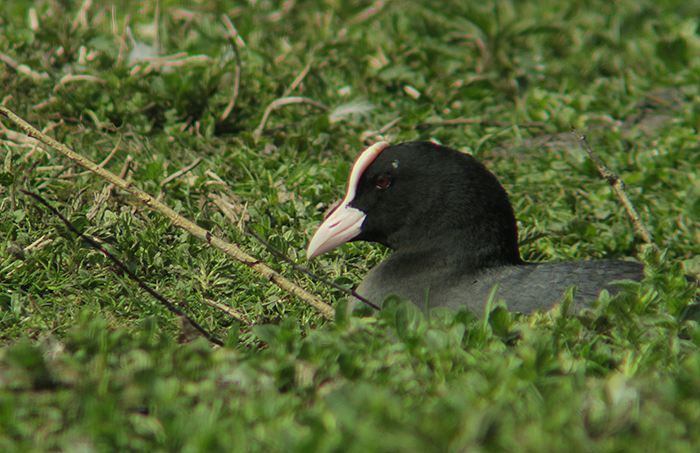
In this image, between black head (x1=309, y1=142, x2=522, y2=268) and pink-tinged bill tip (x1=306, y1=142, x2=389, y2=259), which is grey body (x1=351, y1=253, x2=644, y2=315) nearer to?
black head (x1=309, y1=142, x2=522, y2=268)

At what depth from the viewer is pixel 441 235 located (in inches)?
109

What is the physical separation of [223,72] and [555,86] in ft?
7.47

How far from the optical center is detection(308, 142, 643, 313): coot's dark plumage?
8.45 ft

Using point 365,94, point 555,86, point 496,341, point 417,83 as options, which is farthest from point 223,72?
point 496,341

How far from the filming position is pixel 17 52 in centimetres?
439

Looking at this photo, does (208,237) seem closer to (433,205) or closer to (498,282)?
(433,205)

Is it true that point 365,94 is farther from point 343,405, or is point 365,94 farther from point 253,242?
point 343,405

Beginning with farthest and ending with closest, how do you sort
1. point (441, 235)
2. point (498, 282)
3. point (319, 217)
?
1. point (319, 217)
2. point (441, 235)
3. point (498, 282)

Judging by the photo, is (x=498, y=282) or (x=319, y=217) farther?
(x=319, y=217)

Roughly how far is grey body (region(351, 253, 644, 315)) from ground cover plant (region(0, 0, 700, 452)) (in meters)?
0.20

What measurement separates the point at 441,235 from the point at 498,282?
1.01 ft

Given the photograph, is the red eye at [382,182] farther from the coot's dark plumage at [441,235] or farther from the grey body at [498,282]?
the grey body at [498,282]

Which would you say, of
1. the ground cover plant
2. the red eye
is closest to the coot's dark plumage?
the red eye

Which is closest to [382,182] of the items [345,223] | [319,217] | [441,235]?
[345,223]
